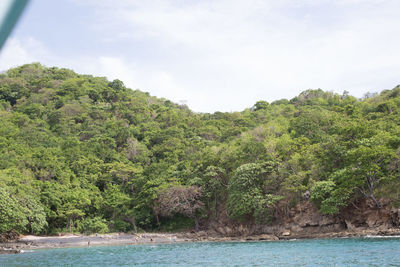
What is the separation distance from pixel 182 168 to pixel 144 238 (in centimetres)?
1223

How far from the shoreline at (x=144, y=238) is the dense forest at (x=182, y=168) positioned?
1.73 meters

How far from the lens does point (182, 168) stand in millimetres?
46875

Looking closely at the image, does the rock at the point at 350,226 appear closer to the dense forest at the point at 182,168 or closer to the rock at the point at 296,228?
the dense forest at the point at 182,168

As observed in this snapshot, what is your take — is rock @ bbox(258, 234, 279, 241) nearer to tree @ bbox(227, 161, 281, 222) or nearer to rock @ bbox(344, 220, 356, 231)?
tree @ bbox(227, 161, 281, 222)

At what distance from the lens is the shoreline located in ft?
90.5

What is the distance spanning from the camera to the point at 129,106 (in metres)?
69.9

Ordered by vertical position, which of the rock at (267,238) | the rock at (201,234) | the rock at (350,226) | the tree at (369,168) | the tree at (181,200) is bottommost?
the rock at (201,234)

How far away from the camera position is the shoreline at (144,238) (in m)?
27.6

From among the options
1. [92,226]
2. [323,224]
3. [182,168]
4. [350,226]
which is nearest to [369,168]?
[350,226]

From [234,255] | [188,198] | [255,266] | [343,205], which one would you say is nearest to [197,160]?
[188,198]

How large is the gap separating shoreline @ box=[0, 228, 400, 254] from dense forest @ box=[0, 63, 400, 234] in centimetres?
173

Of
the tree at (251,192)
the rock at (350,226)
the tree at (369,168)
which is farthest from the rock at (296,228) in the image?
the tree at (369,168)

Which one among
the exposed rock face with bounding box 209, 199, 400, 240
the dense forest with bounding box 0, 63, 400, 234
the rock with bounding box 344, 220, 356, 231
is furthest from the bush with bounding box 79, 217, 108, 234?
the rock with bounding box 344, 220, 356, 231

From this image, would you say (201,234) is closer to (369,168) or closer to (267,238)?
(267,238)
